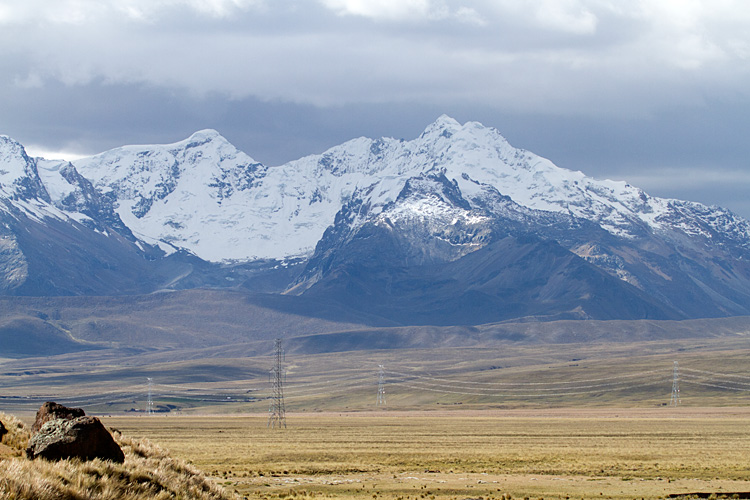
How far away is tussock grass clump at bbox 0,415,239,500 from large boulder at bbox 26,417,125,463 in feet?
1.97

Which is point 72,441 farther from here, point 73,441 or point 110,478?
point 110,478

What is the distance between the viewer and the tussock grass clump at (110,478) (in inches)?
1054

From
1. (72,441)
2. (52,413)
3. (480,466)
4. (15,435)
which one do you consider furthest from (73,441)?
(480,466)

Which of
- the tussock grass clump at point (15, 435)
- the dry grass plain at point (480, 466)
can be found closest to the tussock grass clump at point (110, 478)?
the tussock grass clump at point (15, 435)

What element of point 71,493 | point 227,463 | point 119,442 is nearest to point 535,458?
point 227,463

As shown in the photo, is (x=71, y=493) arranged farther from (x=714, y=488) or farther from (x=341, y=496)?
(x=714, y=488)

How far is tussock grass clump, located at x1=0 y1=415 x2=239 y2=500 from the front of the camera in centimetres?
2678

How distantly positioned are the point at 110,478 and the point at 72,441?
6.08 feet

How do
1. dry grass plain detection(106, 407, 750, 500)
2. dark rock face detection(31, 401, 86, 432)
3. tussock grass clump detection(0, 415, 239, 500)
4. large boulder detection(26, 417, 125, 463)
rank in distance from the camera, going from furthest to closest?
dry grass plain detection(106, 407, 750, 500), dark rock face detection(31, 401, 86, 432), large boulder detection(26, 417, 125, 463), tussock grass clump detection(0, 415, 239, 500)

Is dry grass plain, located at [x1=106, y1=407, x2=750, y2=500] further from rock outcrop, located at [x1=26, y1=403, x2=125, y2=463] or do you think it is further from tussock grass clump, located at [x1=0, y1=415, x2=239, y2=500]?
rock outcrop, located at [x1=26, y1=403, x2=125, y2=463]

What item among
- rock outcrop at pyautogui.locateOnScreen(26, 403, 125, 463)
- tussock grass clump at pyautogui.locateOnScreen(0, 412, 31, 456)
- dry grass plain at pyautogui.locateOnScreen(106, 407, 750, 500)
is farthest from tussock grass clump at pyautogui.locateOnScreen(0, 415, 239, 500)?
dry grass plain at pyautogui.locateOnScreen(106, 407, 750, 500)

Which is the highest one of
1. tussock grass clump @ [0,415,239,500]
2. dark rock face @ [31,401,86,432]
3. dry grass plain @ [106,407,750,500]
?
dark rock face @ [31,401,86,432]

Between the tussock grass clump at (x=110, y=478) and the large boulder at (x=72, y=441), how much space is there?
600 mm

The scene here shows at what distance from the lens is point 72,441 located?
30891 millimetres
